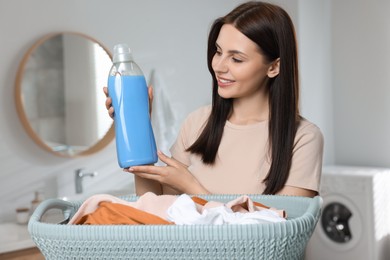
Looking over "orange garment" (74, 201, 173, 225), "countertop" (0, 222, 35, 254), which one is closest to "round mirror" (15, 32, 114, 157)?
"countertop" (0, 222, 35, 254)

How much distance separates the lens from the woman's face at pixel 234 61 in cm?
139

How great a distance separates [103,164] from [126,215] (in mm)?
2841

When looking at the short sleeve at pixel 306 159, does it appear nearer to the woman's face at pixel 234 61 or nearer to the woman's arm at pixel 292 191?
the woman's arm at pixel 292 191

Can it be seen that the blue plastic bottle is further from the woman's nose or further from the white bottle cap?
the woman's nose

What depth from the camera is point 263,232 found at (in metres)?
0.77

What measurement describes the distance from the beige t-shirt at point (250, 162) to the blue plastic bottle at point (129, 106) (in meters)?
0.37

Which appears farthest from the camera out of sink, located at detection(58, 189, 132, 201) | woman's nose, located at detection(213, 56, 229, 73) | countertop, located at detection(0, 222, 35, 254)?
sink, located at detection(58, 189, 132, 201)

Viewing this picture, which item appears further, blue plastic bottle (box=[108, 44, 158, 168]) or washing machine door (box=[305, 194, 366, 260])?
washing machine door (box=[305, 194, 366, 260])

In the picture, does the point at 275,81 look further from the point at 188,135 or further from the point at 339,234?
the point at 339,234

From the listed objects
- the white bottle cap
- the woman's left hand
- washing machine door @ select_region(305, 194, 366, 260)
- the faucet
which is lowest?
washing machine door @ select_region(305, 194, 366, 260)

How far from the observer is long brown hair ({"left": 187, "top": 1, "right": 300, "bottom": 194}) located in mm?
1393

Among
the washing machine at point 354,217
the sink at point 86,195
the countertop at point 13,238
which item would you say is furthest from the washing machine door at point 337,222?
the countertop at point 13,238

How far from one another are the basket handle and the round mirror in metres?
2.25

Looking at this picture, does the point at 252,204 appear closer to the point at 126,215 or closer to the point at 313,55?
the point at 126,215
